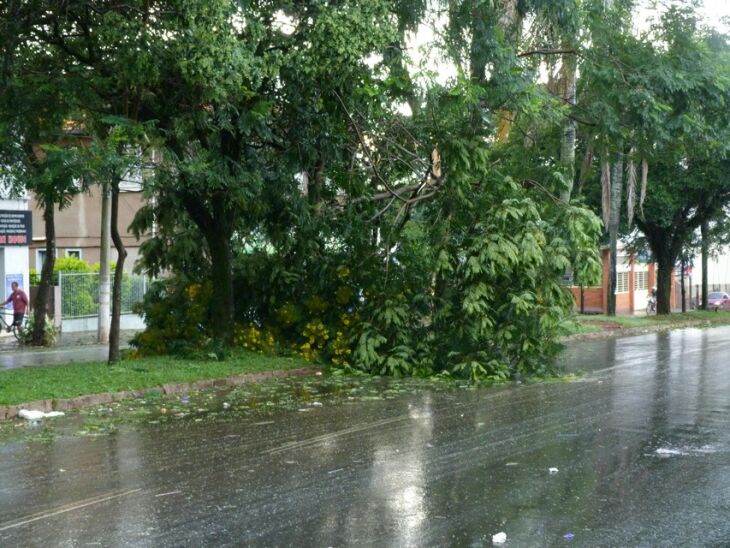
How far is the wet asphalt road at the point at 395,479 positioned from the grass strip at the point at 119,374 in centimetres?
258

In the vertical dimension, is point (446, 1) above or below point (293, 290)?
above

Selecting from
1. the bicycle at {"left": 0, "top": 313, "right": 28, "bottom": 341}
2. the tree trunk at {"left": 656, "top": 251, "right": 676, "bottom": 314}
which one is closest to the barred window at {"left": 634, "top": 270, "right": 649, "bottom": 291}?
the tree trunk at {"left": 656, "top": 251, "right": 676, "bottom": 314}

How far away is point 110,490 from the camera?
25.4 feet

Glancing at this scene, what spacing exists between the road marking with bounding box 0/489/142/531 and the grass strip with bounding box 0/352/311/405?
488 centimetres

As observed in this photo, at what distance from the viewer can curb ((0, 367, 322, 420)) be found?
11.9 meters

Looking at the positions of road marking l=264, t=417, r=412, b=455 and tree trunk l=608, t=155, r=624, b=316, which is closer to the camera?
road marking l=264, t=417, r=412, b=455

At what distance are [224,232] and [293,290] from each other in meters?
2.25

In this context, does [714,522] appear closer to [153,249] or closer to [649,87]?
[649,87]

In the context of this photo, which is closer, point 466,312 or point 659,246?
point 466,312

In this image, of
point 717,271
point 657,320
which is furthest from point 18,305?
point 717,271

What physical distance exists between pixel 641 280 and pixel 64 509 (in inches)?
2055

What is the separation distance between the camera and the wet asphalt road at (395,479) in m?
6.39

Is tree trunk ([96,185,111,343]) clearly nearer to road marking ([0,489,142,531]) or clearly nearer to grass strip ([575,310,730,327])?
grass strip ([575,310,730,327])

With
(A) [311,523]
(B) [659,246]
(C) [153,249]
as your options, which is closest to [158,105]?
(C) [153,249]
